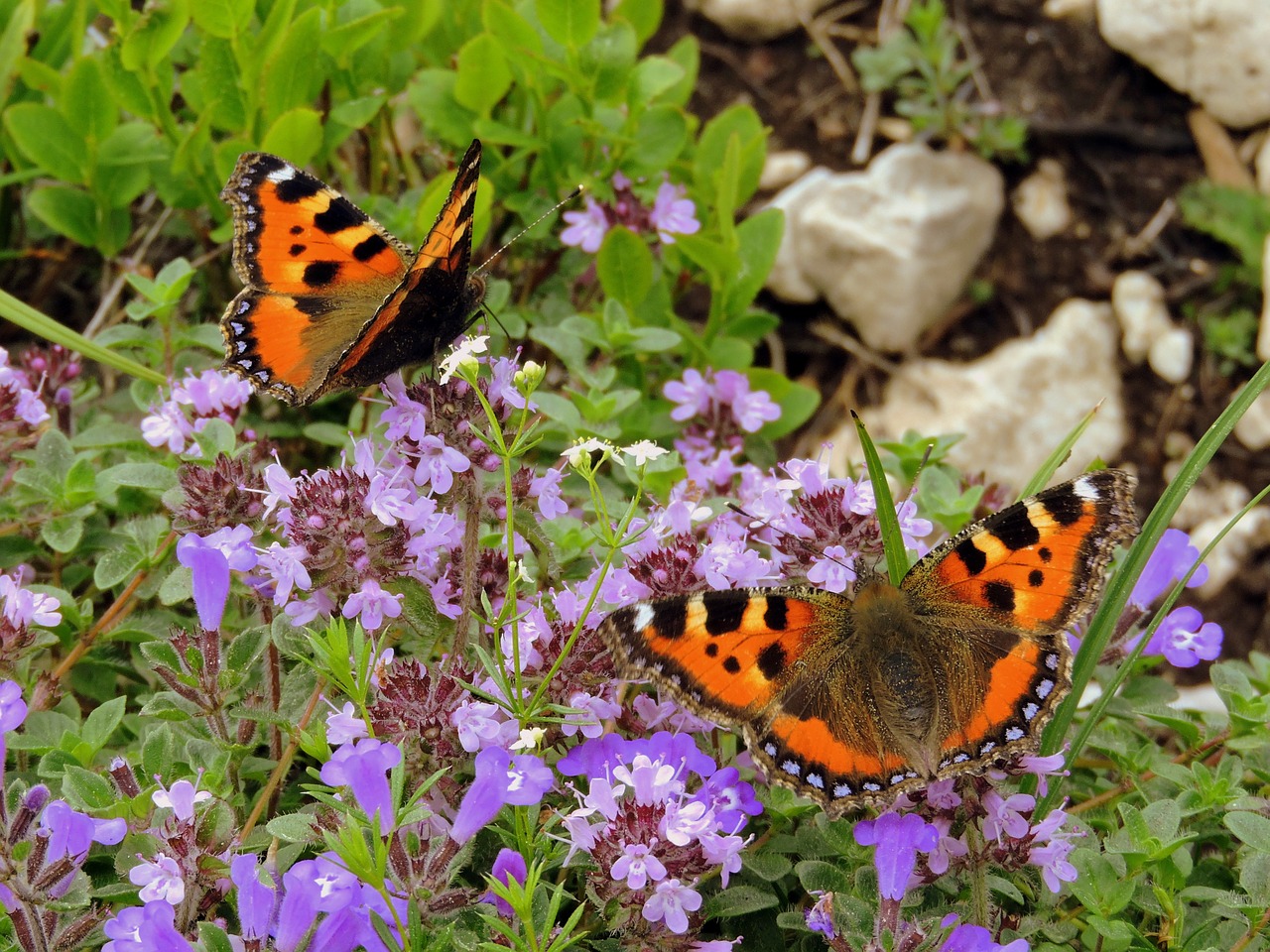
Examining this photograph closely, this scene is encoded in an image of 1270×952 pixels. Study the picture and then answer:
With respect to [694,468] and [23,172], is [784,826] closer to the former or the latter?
[694,468]

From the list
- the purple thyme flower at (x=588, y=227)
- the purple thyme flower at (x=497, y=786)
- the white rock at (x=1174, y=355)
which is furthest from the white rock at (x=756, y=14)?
the purple thyme flower at (x=497, y=786)

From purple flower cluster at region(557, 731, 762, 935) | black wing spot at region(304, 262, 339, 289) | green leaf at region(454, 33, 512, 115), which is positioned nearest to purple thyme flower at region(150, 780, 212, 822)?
purple flower cluster at region(557, 731, 762, 935)

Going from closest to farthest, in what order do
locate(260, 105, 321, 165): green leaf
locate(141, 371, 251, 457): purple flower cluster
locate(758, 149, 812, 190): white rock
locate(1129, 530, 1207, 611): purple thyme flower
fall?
locate(1129, 530, 1207, 611): purple thyme flower
locate(141, 371, 251, 457): purple flower cluster
locate(260, 105, 321, 165): green leaf
locate(758, 149, 812, 190): white rock

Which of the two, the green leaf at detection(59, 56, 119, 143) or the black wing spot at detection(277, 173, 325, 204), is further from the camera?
the green leaf at detection(59, 56, 119, 143)

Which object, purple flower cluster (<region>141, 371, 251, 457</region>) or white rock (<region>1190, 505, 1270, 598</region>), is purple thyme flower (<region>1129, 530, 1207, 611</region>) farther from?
white rock (<region>1190, 505, 1270, 598</region>)

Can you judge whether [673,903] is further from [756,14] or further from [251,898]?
[756,14]

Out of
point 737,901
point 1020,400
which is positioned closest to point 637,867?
point 737,901

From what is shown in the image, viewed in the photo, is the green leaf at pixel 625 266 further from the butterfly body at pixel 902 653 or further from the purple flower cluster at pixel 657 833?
the purple flower cluster at pixel 657 833

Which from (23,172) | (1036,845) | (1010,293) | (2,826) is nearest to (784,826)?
(1036,845)
